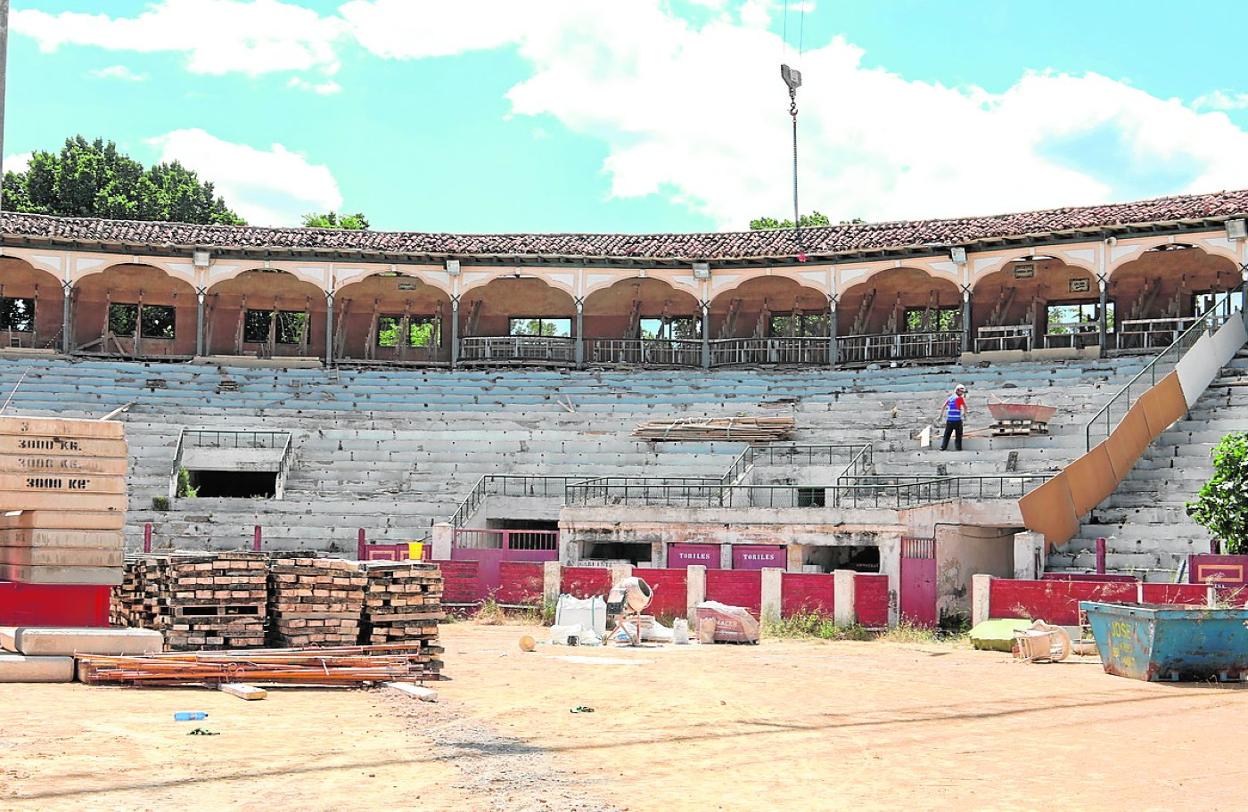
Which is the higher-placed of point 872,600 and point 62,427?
point 62,427

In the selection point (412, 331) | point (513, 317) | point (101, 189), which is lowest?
point (513, 317)

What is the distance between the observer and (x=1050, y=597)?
24.0 m

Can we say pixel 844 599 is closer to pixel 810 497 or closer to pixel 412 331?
pixel 810 497

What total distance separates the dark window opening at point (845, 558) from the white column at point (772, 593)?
6.90 feet

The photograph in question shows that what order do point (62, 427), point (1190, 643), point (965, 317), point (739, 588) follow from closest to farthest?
point (62, 427) < point (1190, 643) < point (739, 588) < point (965, 317)

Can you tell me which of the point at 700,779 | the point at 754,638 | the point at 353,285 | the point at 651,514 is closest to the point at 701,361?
the point at 353,285

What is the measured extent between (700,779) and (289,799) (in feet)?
10.3

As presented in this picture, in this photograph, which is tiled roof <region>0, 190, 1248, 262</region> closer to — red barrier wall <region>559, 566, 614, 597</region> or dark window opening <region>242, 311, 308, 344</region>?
dark window opening <region>242, 311, 308, 344</region>

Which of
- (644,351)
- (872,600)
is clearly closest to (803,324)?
(644,351)

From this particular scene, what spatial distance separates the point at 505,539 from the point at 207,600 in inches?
499

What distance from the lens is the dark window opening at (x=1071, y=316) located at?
136 feet

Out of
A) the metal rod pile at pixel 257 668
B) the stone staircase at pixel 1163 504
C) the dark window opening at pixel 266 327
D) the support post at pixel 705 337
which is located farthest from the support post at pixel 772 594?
the dark window opening at pixel 266 327

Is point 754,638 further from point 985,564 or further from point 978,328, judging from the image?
point 978,328

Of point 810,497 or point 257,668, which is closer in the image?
point 257,668
